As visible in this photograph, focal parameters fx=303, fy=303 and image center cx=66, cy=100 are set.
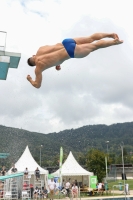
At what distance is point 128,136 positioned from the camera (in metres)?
138

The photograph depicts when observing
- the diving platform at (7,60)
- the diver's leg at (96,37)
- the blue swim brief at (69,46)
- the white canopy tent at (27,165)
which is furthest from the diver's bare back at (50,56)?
the white canopy tent at (27,165)

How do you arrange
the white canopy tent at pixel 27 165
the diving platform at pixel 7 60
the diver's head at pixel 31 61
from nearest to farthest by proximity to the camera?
the diver's head at pixel 31 61, the diving platform at pixel 7 60, the white canopy tent at pixel 27 165

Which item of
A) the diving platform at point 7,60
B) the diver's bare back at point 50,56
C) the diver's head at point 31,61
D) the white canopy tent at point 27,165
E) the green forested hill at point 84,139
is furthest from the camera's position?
the green forested hill at point 84,139

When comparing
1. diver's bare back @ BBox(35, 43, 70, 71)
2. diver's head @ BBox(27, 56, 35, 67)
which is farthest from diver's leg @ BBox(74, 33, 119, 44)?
diver's head @ BBox(27, 56, 35, 67)

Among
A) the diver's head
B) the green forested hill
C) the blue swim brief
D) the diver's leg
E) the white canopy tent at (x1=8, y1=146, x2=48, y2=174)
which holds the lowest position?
the white canopy tent at (x1=8, y1=146, x2=48, y2=174)

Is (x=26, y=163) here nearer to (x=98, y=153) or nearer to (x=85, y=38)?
(x=98, y=153)

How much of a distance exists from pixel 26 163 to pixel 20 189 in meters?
7.64

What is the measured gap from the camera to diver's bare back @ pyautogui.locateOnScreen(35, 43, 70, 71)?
6.67 meters

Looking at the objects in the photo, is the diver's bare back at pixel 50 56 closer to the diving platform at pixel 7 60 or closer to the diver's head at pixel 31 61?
the diver's head at pixel 31 61

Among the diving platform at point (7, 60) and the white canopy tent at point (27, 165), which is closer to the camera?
the diving platform at point (7, 60)

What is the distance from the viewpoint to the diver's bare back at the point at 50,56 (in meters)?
6.67

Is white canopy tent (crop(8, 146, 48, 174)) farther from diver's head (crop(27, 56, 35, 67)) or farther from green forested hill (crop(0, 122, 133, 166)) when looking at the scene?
green forested hill (crop(0, 122, 133, 166))

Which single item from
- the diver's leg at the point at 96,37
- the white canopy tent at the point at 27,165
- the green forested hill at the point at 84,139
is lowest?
the white canopy tent at the point at 27,165

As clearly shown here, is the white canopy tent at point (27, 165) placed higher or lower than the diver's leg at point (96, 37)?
lower
